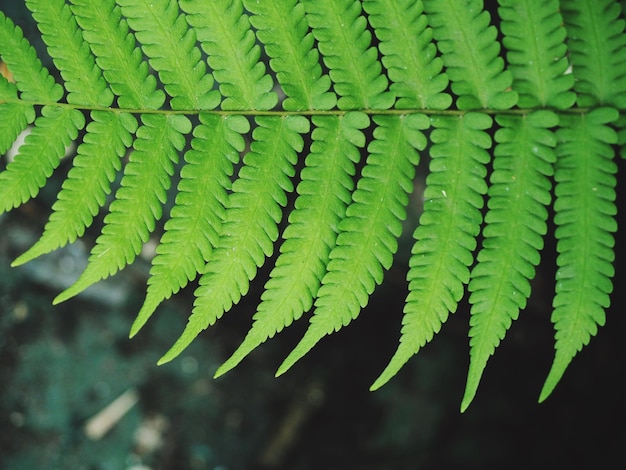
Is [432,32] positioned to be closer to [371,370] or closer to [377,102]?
[377,102]

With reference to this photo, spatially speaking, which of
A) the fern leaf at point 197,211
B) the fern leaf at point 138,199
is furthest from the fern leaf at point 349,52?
the fern leaf at point 138,199

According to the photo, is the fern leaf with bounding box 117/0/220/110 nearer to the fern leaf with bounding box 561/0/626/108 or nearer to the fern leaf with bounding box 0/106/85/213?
the fern leaf with bounding box 0/106/85/213

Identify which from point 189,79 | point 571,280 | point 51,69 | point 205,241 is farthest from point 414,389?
point 51,69

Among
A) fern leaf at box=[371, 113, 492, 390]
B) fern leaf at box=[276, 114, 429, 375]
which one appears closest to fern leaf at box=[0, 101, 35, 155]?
fern leaf at box=[276, 114, 429, 375]

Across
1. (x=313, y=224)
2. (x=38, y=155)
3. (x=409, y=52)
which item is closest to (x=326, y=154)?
(x=313, y=224)

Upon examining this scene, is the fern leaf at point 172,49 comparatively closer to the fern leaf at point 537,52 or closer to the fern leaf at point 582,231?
the fern leaf at point 537,52

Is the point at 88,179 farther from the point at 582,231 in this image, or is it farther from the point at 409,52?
the point at 582,231
